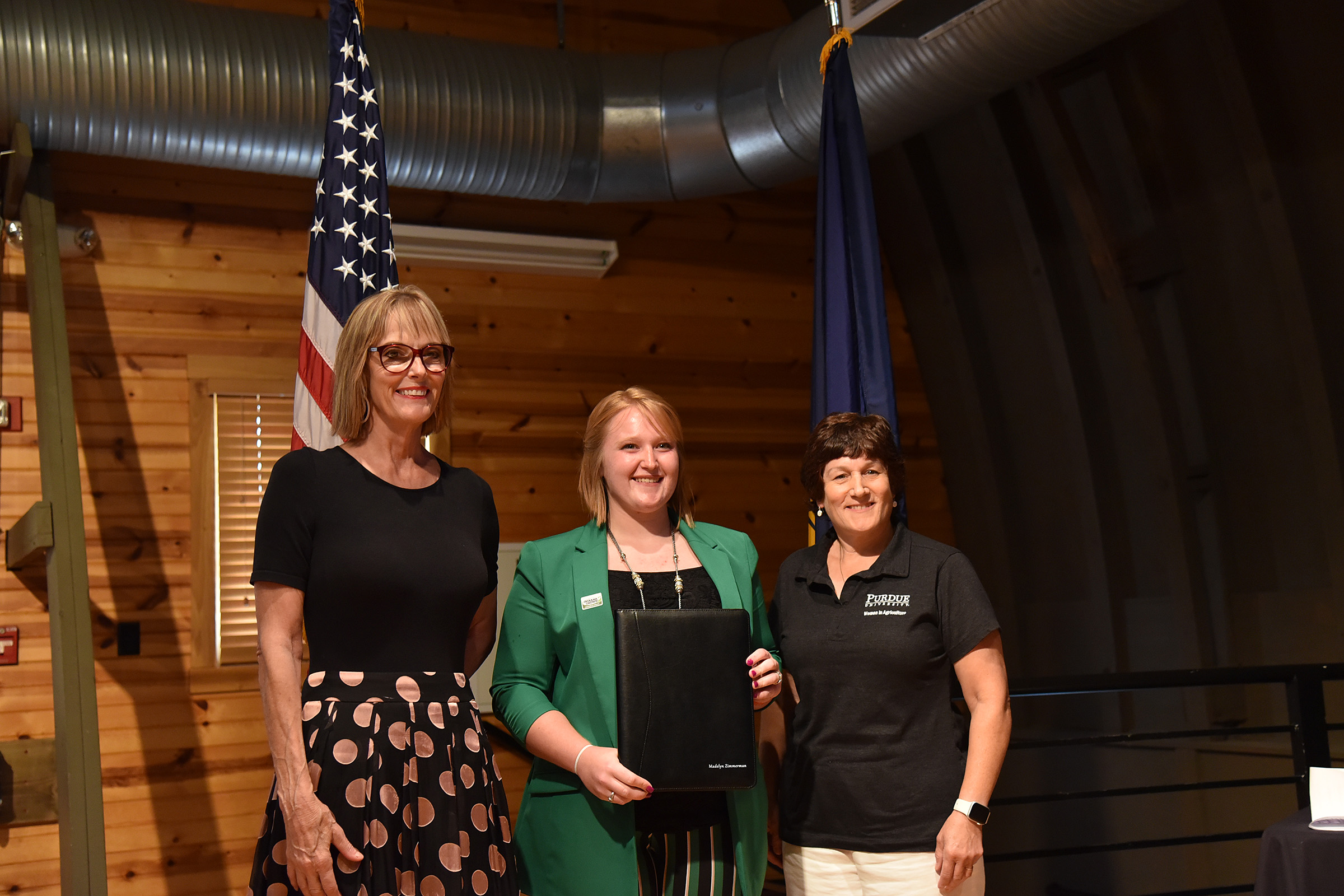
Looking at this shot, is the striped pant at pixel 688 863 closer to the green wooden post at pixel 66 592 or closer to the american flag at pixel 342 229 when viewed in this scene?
the american flag at pixel 342 229

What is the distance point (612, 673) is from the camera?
7.05 feet

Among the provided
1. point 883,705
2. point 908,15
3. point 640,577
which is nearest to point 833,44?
point 908,15

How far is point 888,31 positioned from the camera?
3709mm

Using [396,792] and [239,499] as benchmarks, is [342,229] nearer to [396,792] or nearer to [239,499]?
[396,792]

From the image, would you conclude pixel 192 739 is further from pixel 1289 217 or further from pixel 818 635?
pixel 1289 217

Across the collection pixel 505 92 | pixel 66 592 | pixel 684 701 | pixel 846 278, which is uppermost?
pixel 505 92

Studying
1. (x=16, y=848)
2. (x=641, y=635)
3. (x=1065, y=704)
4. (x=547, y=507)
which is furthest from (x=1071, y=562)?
(x=16, y=848)

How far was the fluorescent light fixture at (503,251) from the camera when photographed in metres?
4.79

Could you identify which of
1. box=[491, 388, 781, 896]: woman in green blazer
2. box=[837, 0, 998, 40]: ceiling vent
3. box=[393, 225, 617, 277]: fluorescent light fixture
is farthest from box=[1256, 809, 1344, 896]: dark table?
box=[393, 225, 617, 277]: fluorescent light fixture

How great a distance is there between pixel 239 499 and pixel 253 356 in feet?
1.92

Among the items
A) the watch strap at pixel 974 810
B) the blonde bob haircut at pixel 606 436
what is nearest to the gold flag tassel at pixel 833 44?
the blonde bob haircut at pixel 606 436

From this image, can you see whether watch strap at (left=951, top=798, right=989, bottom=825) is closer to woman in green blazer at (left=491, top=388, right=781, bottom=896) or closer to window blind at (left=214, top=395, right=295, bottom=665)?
woman in green blazer at (left=491, top=388, right=781, bottom=896)

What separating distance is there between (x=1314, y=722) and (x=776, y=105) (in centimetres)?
274

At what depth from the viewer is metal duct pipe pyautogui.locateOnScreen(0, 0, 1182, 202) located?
3656 millimetres
